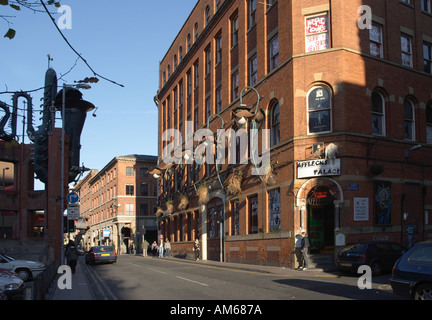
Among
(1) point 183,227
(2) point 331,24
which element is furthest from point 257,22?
(1) point 183,227

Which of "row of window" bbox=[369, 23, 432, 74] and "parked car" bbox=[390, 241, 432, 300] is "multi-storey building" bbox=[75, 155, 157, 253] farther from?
"parked car" bbox=[390, 241, 432, 300]

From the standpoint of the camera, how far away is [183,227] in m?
42.2

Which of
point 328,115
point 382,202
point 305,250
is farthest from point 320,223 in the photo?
point 328,115

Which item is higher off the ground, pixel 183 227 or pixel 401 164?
pixel 401 164

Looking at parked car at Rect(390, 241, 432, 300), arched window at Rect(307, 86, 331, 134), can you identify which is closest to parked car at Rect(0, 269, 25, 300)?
parked car at Rect(390, 241, 432, 300)

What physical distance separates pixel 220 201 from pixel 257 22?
12427mm

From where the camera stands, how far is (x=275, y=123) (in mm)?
25281

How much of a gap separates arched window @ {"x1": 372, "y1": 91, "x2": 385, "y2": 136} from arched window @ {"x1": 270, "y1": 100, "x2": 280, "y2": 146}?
490 cm

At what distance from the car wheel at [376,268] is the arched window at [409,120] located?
875 cm

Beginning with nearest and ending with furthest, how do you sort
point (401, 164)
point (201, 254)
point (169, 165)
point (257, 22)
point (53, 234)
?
point (401, 164) → point (257, 22) → point (53, 234) → point (201, 254) → point (169, 165)

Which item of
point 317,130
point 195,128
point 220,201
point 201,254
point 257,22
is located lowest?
point 201,254

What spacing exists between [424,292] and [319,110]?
46.0ft

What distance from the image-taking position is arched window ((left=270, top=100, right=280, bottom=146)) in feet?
81.9
